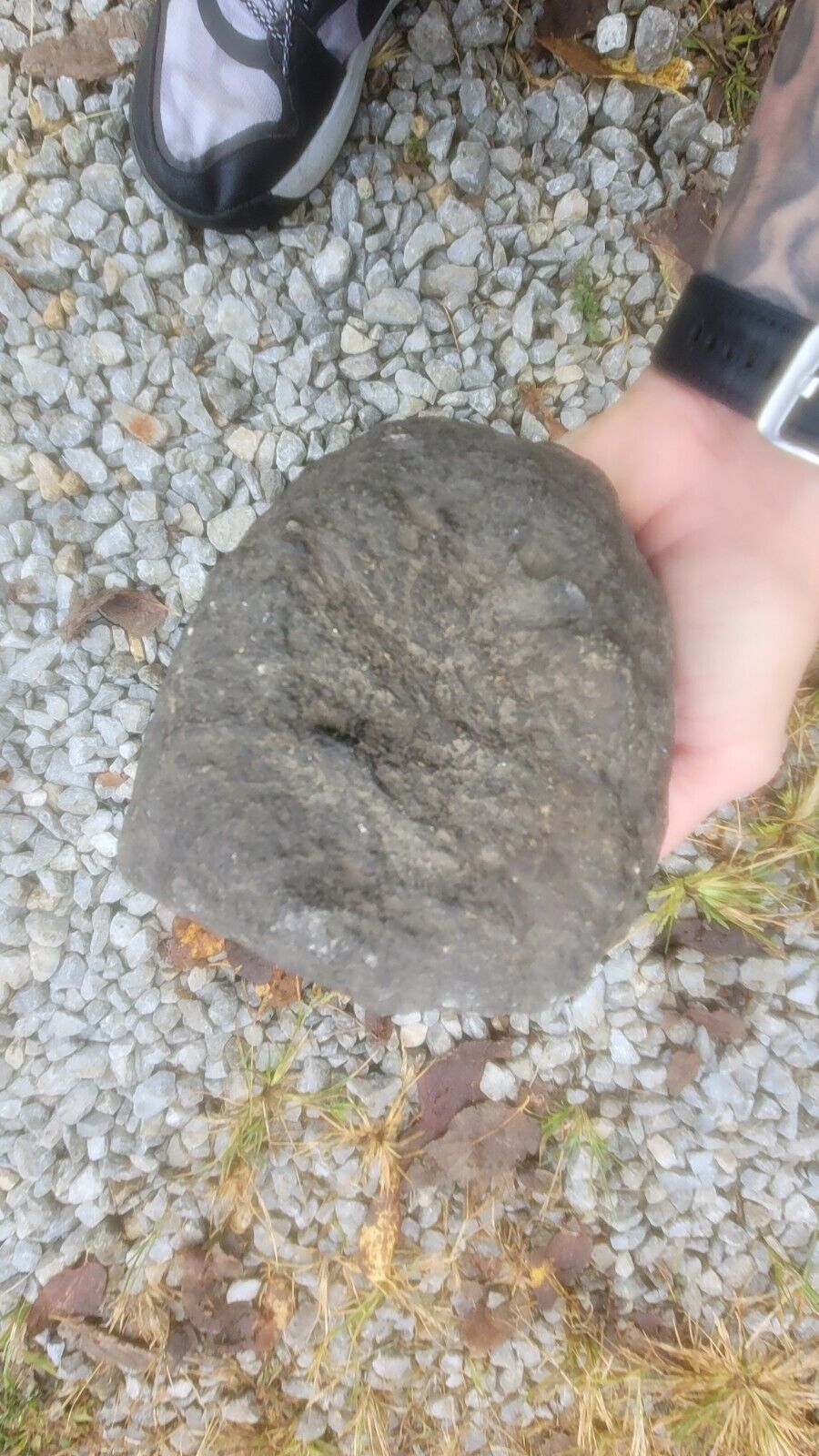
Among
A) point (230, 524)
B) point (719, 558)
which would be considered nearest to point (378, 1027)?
point (230, 524)

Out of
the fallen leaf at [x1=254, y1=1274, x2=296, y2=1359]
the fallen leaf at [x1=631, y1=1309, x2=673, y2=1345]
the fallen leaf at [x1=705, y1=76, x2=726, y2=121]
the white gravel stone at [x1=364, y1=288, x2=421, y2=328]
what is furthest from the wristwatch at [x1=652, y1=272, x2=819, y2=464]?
the fallen leaf at [x1=254, y1=1274, x2=296, y2=1359]

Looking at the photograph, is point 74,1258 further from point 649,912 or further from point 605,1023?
point 649,912

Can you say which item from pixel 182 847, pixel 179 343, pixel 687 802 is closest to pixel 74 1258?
pixel 182 847

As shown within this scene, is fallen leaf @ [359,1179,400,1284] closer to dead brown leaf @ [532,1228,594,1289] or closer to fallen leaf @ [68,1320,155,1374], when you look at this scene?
dead brown leaf @ [532,1228,594,1289]

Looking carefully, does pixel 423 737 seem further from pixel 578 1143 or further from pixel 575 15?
pixel 575 15

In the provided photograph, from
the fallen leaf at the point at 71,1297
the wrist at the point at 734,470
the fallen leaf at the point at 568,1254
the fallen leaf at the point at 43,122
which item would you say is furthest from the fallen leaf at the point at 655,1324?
the fallen leaf at the point at 43,122

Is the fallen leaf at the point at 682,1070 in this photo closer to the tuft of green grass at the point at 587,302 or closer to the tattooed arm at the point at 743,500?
the tattooed arm at the point at 743,500

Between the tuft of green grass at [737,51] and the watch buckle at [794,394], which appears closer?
the watch buckle at [794,394]
